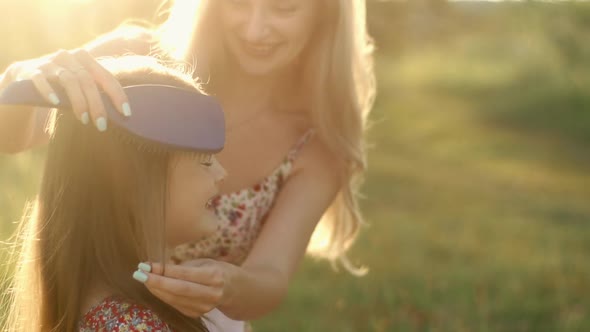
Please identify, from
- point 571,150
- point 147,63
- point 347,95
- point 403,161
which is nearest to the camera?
point 147,63

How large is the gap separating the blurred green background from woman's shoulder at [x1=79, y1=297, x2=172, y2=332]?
1.57 metres

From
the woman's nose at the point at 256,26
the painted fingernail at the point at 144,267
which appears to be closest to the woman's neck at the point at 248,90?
the woman's nose at the point at 256,26

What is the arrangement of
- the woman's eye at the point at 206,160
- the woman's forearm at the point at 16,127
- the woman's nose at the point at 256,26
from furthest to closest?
the woman's nose at the point at 256,26 < the woman's forearm at the point at 16,127 < the woman's eye at the point at 206,160

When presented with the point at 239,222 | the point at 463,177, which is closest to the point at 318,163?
the point at 239,222

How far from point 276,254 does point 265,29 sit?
82 cm

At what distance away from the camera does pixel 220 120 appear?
8.63 feet

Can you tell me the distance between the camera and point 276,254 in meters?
3.80

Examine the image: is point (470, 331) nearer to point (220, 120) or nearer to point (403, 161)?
point (220, 120)

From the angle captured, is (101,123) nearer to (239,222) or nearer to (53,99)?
(53,99)

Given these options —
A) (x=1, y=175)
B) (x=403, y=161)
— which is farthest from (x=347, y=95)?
(x=403, y=161)

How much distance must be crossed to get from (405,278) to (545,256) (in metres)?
1.32

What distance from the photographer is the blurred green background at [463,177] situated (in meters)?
6.12

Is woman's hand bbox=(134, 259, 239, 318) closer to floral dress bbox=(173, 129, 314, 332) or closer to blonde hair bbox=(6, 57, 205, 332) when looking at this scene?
blonde hair bbox=(6, 57, 205, 332)

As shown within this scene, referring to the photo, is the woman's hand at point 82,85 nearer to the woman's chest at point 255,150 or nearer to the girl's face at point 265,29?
the girl's face at point 265,29
